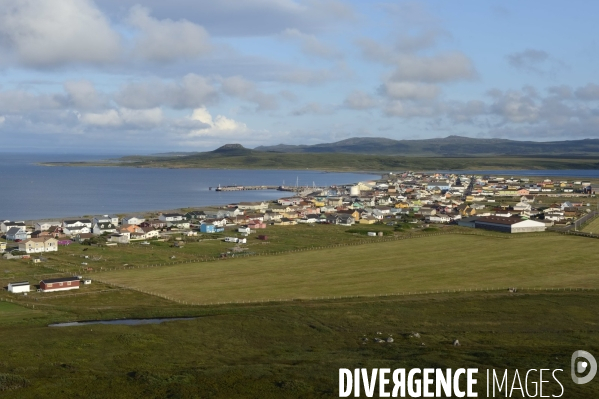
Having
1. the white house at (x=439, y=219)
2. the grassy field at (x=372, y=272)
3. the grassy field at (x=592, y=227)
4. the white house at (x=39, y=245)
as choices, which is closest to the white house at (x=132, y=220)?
the white house at (x=39, y=245)

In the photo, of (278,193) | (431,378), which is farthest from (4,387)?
(278,193)

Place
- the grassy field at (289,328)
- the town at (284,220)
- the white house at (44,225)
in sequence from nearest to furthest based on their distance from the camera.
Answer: the grassy field at (289,328)
the town at (284,220)
the white house at (44,225)

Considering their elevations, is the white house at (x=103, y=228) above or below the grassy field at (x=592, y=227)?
above

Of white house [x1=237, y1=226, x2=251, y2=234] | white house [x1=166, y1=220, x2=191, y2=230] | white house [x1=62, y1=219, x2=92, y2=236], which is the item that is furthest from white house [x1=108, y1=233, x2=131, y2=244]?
white house [x1=237, y1=226, x2=251, y2=234]

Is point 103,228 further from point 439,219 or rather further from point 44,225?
point 439,219

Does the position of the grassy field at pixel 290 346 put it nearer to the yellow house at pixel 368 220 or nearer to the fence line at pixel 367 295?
the fence line at pixel 367 295

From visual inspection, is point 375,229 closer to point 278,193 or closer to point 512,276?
point 512,276

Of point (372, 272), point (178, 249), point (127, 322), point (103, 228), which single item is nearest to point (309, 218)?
point (103, 228)

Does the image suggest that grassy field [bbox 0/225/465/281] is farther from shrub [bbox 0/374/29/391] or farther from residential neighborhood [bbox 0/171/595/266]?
shrub [bbox 0/374/29/391]

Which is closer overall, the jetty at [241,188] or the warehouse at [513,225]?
the warehouse at [513,225]
